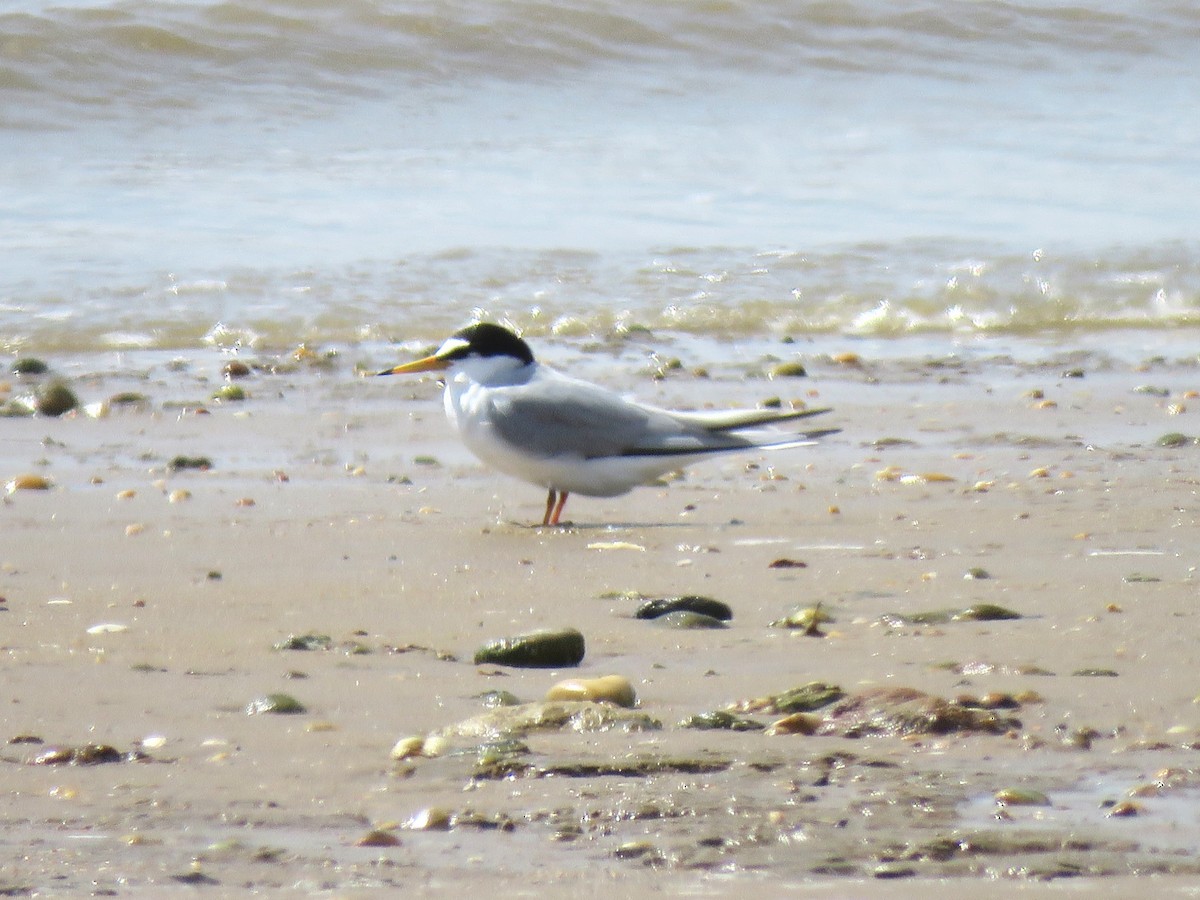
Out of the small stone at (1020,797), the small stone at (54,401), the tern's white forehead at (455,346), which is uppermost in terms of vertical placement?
the tern's white forehead at (455,346)

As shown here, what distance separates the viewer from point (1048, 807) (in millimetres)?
2217

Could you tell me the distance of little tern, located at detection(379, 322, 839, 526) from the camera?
497cm

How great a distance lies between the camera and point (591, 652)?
320cm

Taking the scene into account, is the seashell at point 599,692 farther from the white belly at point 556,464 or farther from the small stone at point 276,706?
the white belly at point 556,464

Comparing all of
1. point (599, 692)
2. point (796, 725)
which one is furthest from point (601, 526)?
point (796, 725)

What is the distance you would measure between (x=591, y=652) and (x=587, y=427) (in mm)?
1900

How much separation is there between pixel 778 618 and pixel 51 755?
149 cm

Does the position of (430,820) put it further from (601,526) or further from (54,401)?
(54,401)

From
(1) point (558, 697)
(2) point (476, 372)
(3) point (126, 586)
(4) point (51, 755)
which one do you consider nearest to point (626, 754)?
(1) point (558, 697)

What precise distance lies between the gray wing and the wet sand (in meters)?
0.18

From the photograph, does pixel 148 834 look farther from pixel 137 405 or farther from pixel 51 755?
pixel 137 405

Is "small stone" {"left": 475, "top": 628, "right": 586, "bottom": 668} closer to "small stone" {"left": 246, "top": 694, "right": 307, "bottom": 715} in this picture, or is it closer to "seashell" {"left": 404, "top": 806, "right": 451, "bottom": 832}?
"small stone" {"left": 246, "top": 694, "right": 307, "bottom": 715}

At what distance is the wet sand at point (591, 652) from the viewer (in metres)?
2.08

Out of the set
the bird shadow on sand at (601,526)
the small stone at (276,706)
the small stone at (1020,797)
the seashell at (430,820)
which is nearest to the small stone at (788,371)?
the bird shadow on sand at (601,526)
